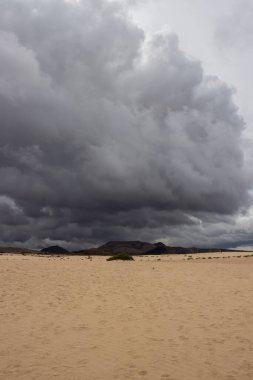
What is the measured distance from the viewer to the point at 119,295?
22500mm

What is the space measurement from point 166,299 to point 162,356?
924cm

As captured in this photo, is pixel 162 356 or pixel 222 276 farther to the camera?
pixel 222 276

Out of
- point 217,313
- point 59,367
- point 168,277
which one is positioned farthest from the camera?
point 168,277

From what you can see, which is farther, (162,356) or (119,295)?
(119,295)

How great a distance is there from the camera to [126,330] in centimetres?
1496

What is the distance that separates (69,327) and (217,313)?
6.65 meters

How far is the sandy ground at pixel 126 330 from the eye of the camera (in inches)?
425

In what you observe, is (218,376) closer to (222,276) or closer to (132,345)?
(132,345)

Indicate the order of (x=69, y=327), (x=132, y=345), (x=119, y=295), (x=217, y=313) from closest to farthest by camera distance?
1. (x=132, y=345)
2. (x=69, y=327)
3. (x=217, y=313)
4. (x=119, y=295)

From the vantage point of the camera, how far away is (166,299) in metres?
20.9

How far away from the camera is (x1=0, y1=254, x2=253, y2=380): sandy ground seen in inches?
425

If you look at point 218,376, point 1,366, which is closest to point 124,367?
point 218,376

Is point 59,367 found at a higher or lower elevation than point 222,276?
lower

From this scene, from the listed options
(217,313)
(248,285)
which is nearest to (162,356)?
(217,313)
